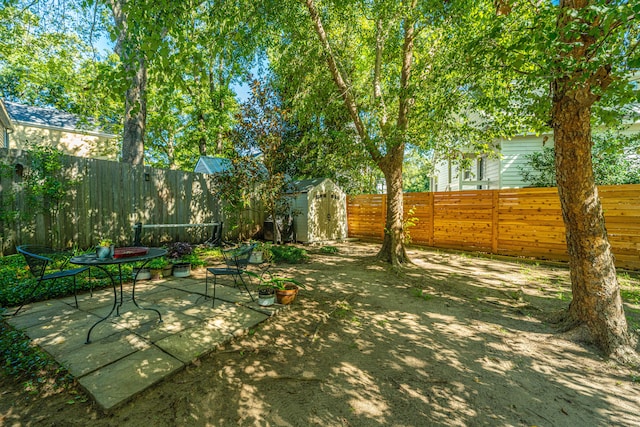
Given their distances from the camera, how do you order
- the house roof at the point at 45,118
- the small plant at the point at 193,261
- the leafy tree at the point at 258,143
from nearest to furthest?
1. the small plant at the point at 193,261
2. the leafy tree at the point at 258,143
3. the house roof at the point at 45,118

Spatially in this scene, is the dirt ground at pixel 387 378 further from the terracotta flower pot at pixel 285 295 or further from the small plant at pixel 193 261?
the small plant at pixel 193 261

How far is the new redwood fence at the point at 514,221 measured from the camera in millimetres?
5574

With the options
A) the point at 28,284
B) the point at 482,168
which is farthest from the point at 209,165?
the point at 482,168

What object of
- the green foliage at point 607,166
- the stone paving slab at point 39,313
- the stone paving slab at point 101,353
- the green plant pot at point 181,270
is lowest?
the stone paving slab at point 101,353

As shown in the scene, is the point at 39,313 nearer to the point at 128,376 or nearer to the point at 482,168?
the point at 128,376

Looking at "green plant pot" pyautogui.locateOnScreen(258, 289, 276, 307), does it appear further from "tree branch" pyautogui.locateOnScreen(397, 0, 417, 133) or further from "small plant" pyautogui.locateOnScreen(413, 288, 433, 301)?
"tree branch" pyautogui.locateOnScreen(397, 0, 417, 133)

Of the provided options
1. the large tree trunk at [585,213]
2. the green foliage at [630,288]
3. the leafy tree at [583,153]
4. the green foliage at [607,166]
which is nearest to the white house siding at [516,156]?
the green foliage at [607,166]

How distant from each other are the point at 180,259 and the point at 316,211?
5.12m

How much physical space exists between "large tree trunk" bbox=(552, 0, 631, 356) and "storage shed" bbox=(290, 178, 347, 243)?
710cm

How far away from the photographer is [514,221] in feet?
23.1

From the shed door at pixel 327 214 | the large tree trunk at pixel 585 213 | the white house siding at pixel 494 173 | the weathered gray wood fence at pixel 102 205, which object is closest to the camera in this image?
the large tree trunk at pixel 585 213

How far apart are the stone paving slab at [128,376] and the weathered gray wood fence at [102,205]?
5289 millimetres

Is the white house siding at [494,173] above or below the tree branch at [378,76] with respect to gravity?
below

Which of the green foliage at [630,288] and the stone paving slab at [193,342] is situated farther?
the green foliage at [630,288]
